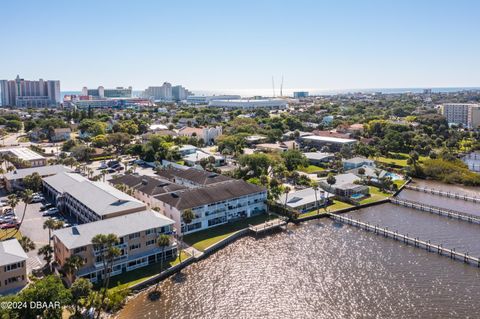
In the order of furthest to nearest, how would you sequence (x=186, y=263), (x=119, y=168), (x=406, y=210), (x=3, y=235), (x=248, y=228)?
(x=119, y=168) < (x=406, y=210) < (x=248, y=228) < (x=3, y=235) < (x=186, y=263)

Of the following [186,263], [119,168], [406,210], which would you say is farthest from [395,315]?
[119,168]

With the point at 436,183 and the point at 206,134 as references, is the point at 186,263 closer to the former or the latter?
the point at 436,183

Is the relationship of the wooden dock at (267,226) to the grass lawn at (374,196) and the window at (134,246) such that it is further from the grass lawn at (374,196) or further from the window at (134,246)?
the grass lawn at (374,196)

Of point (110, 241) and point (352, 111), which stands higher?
point (352, 111)

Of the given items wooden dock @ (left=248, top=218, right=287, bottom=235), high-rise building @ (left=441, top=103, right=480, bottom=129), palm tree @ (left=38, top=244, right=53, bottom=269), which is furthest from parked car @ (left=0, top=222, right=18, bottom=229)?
high-rise building @ (left=441, top=103, right=480, bottom=129)

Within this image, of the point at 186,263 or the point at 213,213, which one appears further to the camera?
the point at 213,213

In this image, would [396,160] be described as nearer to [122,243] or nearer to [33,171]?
[122,243]
